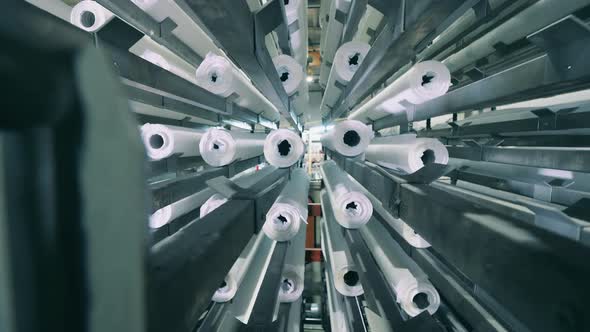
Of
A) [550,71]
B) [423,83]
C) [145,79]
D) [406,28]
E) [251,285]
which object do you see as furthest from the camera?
[251,285]

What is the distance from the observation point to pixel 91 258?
0.55 ft

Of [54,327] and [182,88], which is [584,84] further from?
[182,88]

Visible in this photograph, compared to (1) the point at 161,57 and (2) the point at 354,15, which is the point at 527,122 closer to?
(2) the point at 354,15

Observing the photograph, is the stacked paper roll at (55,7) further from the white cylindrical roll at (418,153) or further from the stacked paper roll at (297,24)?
the white cylindrical roll at (418,153)

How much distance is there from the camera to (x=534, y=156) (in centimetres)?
134

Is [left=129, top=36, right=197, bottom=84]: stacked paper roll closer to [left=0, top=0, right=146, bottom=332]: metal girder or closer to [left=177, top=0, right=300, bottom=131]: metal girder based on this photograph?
[left=177, top=0, right=300, bottom=131]: metal girder

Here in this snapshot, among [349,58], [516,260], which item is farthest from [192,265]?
[349,58]

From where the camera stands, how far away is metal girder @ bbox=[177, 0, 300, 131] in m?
0.60

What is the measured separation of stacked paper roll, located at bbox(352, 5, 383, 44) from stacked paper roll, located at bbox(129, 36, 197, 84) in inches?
41.2

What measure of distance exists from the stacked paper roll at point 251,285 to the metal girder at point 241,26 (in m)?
0.82

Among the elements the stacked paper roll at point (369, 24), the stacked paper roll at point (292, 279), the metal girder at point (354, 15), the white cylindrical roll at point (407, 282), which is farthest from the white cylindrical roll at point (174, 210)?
the stacked paper roll at point (369, 24)

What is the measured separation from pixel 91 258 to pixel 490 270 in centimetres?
52

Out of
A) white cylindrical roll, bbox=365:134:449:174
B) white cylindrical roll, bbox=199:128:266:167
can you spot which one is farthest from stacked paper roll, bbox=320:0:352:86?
white cylindrical roll, bbox=199:128:266:167

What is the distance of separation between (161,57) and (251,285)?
1.16 metres
